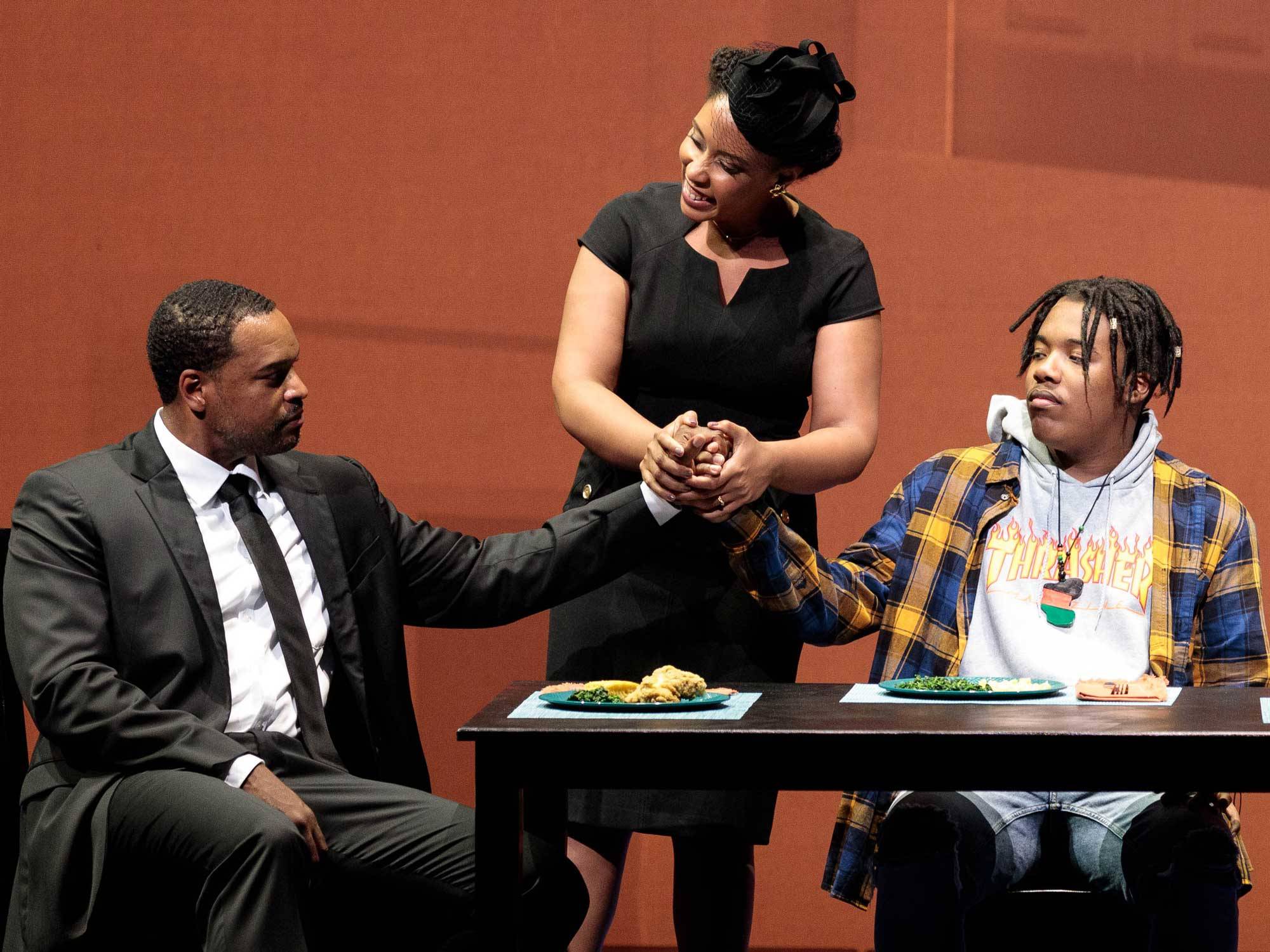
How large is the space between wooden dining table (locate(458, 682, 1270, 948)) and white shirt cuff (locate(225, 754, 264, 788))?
434 millimetres

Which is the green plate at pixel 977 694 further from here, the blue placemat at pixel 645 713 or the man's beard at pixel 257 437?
the man's beard at pixel 257 437

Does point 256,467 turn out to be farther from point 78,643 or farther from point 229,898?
point 229,898

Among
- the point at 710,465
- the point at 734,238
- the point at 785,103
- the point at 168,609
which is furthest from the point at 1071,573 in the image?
the point at 168,609

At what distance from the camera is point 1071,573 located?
98.3 inches

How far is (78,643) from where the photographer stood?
216 centimetres

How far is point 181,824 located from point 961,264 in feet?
7.32

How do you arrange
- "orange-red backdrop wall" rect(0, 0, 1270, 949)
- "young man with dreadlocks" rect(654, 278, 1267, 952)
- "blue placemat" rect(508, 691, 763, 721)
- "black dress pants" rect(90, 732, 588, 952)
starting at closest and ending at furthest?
"blue placemat" rect(508, 691, 763, 721) < "black dress pants" rect(90, 732, 588, 952) < "young man with dreadlocks" rect(654, 278, 1267, 952) < "orange-red backdrop wall" rect(0, 0, 1270, 949)

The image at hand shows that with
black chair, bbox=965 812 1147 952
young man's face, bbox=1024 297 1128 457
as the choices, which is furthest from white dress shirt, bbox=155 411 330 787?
young man's face, bbox=1024 297 1128 457

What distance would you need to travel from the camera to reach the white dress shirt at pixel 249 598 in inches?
89.8

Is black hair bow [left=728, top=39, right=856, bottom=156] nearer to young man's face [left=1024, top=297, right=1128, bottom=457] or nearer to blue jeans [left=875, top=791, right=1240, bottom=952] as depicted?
young man's face [left=1024, top=297, right=1128, bottom=457]

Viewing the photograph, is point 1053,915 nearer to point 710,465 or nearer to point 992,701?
point 992,701

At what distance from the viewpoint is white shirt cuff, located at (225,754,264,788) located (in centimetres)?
212

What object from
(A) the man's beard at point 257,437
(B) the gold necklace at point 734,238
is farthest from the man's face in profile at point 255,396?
(B) the gold necklace at point 734,238

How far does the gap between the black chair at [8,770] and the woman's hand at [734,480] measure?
3.38 ft
